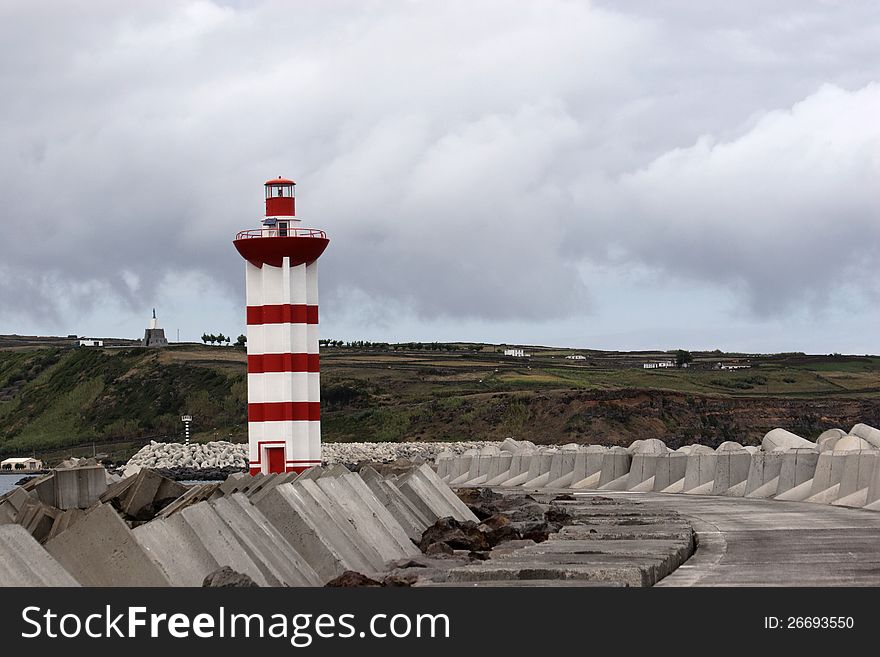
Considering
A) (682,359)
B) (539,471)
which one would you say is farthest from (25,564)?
(682,359)

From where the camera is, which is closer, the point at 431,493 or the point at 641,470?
the point at 431,493

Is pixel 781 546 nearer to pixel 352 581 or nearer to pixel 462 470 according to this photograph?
pixel 352 581

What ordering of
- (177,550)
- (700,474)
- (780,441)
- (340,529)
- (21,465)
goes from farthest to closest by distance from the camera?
(21,465) < (780,441) < (700,474) < (340,529) < (177,550)

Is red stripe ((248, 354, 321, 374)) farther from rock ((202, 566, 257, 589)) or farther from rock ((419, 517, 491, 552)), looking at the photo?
rock ((202, 566, 257, 589))

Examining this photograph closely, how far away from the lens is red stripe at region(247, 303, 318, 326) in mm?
34406

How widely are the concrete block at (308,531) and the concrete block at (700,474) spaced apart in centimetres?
1347

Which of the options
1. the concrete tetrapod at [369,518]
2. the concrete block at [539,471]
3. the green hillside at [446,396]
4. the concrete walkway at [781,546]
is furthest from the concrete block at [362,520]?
the green hillside at [446,396]

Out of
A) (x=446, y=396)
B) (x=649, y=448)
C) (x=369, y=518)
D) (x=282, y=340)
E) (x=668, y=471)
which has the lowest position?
(x=369, y=518)

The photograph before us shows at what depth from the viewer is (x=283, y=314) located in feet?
113

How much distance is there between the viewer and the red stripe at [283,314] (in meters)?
34.4

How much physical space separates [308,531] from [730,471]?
14.1 metres

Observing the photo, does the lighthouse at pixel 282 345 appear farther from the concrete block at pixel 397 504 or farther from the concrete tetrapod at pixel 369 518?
the concrete tetrapod at pixel 369 518
